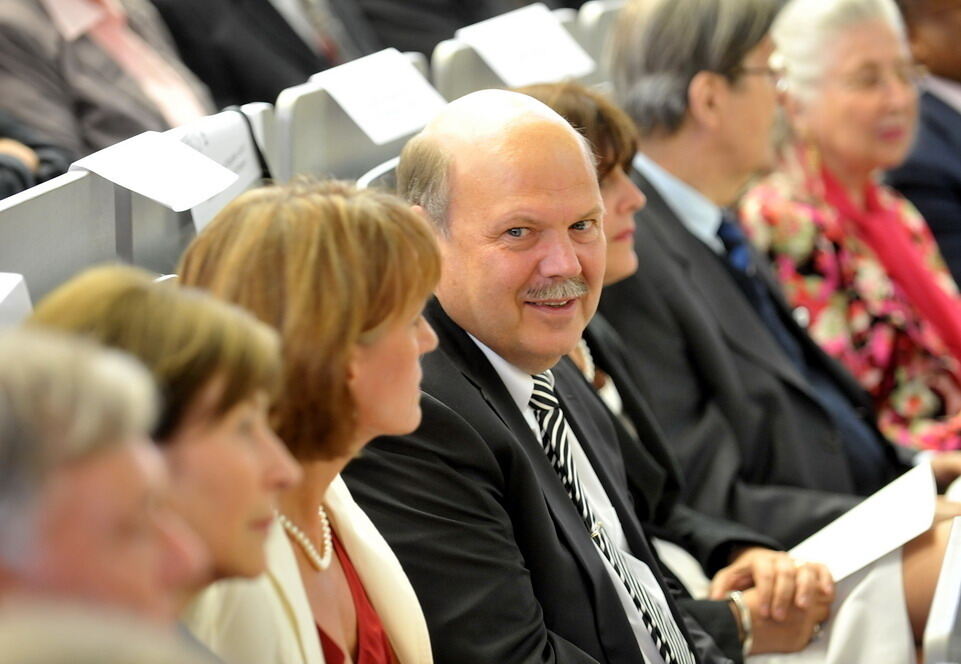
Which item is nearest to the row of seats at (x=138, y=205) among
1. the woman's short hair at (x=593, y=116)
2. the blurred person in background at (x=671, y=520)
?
the woman's short hair at (x=593, y=116)

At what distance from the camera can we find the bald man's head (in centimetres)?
205

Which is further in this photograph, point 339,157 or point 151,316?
point 339,157

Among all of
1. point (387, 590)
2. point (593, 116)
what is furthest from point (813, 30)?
point (387, 590)

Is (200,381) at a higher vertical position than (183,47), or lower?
higher

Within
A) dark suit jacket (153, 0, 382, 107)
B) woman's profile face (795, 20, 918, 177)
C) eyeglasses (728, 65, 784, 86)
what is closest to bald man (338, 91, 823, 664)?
eyeglasses (728, 65, 784, 86)

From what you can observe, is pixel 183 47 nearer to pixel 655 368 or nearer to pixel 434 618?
pixel 655 368

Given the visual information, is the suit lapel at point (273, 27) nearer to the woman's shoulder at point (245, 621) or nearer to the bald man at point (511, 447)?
the bald man at point (511, 447)

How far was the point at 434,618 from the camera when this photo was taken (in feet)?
5.91

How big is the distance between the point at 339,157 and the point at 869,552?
4.15 ft

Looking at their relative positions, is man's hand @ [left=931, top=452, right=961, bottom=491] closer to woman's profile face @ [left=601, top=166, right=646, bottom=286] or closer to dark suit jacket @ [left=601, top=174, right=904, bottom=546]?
dark suit jacket @ [left=601, top=174, right=904, bottom=546]

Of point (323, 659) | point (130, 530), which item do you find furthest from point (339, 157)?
point (130, 530)

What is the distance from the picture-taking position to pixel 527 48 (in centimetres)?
314

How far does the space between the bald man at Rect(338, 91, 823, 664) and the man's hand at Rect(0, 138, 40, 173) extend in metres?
1.12

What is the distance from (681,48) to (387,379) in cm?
206
